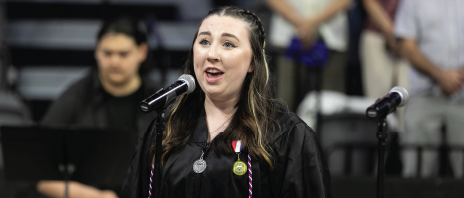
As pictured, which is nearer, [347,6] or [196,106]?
[196,106]

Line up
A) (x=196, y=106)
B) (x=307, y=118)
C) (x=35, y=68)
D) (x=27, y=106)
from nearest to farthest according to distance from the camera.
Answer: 1. (x=196, y=106)
2. (x=307, y=118)
3. (x=27, y=106)
4. (x=35, y=68)

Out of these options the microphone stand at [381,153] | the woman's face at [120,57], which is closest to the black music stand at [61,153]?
the woman's face at [120,57]

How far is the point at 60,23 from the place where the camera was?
5.60 meters

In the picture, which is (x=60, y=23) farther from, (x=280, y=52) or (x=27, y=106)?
(x=280, y=52)

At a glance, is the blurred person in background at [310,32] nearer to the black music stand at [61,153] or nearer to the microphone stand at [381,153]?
the black music stand at [61,153]

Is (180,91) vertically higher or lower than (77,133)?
higher

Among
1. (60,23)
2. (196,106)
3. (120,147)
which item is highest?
(60,23)

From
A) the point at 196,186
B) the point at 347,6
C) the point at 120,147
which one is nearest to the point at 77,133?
the point at 120,147

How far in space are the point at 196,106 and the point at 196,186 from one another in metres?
0.42

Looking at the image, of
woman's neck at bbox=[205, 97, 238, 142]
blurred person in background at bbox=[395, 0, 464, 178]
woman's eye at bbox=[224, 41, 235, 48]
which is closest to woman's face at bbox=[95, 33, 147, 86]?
blurred person in background at bbox=[395, 0, 464, 178]

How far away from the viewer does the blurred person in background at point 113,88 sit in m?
4.73

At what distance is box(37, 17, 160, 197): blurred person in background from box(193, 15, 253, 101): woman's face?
2671 mm

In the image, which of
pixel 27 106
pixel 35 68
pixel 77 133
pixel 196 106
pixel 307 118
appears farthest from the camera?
pixel 35 68

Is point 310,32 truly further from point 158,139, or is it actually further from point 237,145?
point 158,139
